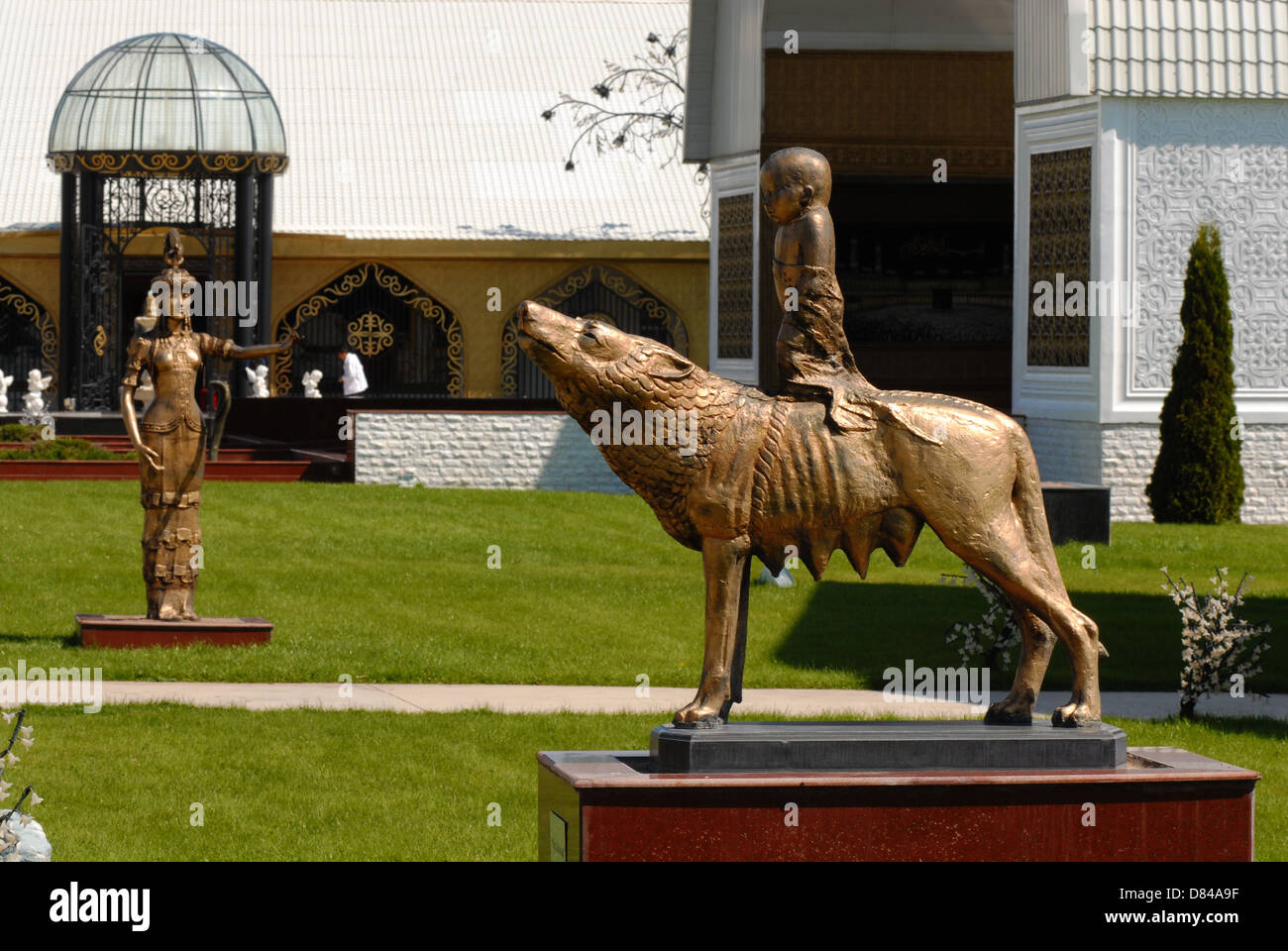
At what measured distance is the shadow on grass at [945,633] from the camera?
47.7 ft

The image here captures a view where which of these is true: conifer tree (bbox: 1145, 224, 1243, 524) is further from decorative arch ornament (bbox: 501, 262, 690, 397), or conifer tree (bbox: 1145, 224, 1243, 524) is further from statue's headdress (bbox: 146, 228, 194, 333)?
decorative arch ornament (bbox: 501, 262, 690, 397)

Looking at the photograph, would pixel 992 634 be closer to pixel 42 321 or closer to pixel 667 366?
pixel 667 366

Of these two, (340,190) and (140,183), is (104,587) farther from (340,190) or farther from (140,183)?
(340,190)

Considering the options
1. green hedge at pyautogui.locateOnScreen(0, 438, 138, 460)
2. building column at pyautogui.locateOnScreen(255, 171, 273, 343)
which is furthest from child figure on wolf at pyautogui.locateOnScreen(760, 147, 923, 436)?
building column at pyautogui.locateOnScreen(255, 171, 273, 343)

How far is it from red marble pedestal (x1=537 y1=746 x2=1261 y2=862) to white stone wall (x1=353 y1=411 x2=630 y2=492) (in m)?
20.6

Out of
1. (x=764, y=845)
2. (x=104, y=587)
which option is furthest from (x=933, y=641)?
(x=764, y=845)

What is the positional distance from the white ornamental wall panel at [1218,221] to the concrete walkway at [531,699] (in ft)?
36.6

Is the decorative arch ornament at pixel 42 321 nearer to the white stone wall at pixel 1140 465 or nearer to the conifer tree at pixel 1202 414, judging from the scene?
the white stone wall at pixel 1140 465

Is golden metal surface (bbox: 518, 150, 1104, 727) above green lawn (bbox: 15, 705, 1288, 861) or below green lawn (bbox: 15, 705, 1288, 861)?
above

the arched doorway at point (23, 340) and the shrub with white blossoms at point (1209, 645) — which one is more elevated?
the arched doorway at point (23, 340)

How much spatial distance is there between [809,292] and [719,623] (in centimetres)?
116

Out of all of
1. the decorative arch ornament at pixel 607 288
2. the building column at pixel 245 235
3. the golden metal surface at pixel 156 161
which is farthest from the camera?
the decorative arch ornament at pixel 607 288

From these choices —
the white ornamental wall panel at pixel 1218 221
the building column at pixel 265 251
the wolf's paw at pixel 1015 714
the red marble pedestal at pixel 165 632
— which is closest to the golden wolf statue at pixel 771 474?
the wolf's paw at pixel 1015 714

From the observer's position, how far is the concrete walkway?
12812mm
